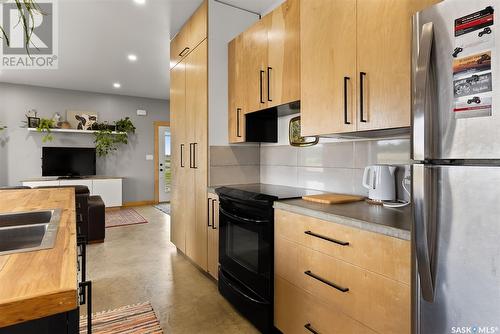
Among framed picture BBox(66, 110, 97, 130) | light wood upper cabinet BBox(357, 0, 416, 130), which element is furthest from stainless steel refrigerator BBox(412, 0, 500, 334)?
framed picture BBox(66, 110, 97, 130)

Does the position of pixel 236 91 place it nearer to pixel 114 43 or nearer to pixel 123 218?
pixel 114 43

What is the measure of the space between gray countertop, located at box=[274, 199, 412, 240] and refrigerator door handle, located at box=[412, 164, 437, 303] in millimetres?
139

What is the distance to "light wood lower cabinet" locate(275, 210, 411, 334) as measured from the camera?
1123mm

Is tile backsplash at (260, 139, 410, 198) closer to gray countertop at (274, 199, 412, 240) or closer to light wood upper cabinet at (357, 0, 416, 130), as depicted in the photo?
gray countertop at (274, 199, 412, 240)

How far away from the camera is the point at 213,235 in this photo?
257cm

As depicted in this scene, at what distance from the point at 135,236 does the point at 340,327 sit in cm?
364

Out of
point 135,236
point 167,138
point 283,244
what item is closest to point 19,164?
point 167,138

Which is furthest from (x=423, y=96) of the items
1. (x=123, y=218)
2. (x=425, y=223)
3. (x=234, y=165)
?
(x=123, y=218)

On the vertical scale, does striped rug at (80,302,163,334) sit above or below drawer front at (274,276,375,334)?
below

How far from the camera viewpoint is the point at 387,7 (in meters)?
1.33

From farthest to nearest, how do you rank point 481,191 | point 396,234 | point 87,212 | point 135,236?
1. point 135,236
2. point 87,212
3. point 396,234
4. point 481,191

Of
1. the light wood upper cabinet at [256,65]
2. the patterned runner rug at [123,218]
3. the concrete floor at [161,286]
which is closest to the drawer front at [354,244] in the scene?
the concrete floor at [161,286]

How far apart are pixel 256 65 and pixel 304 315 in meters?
1.85

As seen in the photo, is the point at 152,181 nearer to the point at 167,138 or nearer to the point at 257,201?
the point at 167,138
